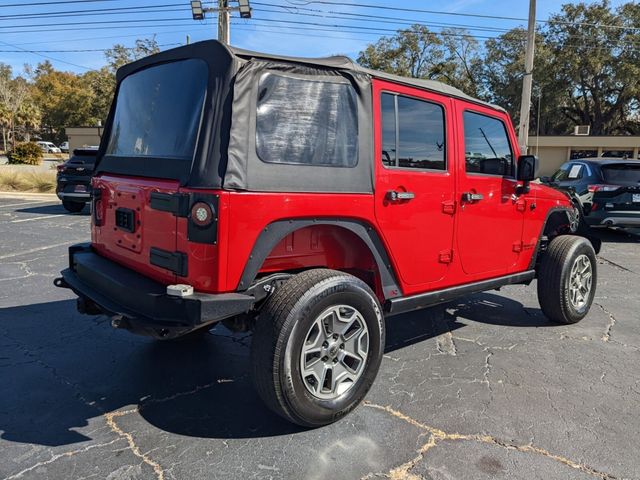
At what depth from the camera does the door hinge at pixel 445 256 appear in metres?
3.75

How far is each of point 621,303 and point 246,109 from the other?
202 inches

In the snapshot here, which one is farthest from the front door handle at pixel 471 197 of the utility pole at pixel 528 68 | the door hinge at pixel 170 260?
the utility pole at pixel 528 68

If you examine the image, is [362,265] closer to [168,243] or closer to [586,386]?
[168,243]

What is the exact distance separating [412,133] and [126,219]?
1.98 metres

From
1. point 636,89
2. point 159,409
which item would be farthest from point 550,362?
point 636,89

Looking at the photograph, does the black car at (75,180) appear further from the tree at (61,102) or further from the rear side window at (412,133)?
the tree at (61,102)

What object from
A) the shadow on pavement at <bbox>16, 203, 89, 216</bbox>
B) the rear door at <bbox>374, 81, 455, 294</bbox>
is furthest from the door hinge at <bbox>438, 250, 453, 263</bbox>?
the shadow on pavement at <bbox>16, 203, 89, 216</bbox>

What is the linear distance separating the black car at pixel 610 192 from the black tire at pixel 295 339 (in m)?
7.81

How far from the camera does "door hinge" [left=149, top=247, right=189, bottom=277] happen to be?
271 cm

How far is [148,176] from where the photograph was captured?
10.1ft

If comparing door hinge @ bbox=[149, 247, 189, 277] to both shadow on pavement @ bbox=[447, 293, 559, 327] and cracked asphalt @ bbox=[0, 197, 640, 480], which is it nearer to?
cracked asphalt @ bbox=[0, 197, 640, 480]

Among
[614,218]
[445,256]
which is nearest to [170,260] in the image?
[445,256]

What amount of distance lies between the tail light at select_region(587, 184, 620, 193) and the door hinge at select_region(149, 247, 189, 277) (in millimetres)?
9274

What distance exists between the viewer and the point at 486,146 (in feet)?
13.8
